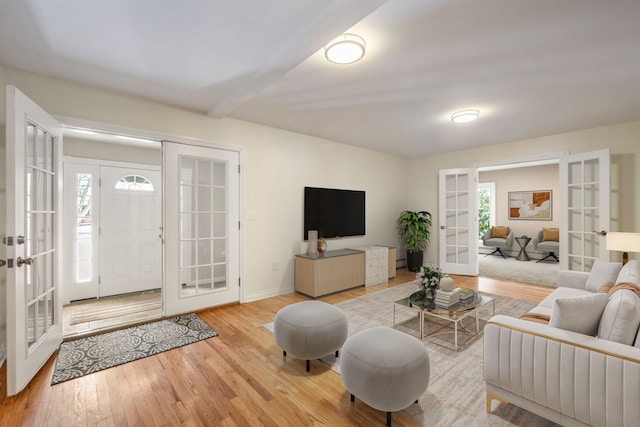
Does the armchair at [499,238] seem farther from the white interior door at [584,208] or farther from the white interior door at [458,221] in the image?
the white interior door at [584,208]

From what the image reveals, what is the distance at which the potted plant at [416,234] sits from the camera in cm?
584

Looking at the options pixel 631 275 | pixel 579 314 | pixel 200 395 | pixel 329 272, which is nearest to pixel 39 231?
pixel 200 395

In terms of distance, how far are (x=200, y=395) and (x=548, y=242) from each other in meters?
8.06

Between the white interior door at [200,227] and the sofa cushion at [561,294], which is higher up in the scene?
the white interior door at [200,227]

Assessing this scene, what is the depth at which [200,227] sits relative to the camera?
11.6 ft

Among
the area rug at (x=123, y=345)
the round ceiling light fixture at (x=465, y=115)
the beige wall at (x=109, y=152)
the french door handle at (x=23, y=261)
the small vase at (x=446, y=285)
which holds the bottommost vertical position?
the area rug at (x=123, y=345)

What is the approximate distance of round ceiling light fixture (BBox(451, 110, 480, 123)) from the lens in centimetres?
346

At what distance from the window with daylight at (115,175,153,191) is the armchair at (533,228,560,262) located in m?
8.55

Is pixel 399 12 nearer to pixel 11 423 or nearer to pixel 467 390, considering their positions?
pixel 467 390

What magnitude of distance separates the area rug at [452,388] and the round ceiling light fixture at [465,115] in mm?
2384

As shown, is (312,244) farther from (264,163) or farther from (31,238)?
(31,238)

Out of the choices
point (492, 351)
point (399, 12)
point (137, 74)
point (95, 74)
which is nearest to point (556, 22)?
point (399, 12)

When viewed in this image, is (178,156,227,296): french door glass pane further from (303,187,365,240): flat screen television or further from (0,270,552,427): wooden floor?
(303,187,365,240): flat screen television

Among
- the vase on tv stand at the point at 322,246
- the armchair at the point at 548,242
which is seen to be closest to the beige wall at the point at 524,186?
the armchair at the point at 548,242
